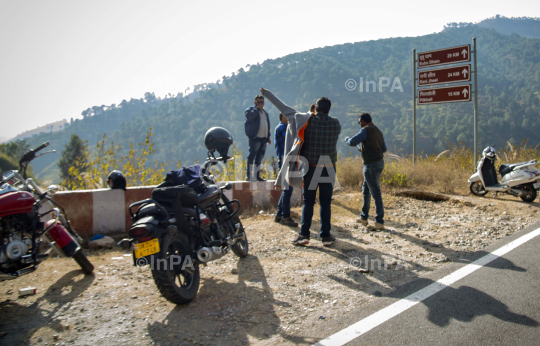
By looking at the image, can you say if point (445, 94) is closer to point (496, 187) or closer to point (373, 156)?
point (496, 187)

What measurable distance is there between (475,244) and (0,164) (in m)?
45.8

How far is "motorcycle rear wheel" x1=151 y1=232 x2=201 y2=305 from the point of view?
124 inches

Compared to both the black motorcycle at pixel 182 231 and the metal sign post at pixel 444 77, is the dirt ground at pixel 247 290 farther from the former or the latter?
the metal sign post at pixel 444 77

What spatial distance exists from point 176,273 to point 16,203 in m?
1.66

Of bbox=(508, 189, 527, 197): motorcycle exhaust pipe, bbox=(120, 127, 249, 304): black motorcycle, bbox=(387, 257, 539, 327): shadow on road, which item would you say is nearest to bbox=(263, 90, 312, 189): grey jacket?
bbox=(120, 127, 249, 304): black motorcycle

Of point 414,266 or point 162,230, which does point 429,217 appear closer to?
point 414,266

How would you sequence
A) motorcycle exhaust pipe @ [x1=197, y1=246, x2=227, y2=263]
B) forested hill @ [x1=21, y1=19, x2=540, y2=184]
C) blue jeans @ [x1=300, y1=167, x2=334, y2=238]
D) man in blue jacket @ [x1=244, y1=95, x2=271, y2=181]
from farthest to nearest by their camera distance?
forested hill @ [x1=21, y1=19, x2=540, y2=184] → man in blue jacket @ [x1=244, y1=95, x2=271, y2=181] → blue jeans @ [x1=300, y1=167, x2=334, y2=238] → motorcycle exhaust pipe @ [x1=197, y1=246, x2=227, y2=263]

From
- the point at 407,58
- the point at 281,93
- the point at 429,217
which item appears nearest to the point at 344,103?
the point at 281,93

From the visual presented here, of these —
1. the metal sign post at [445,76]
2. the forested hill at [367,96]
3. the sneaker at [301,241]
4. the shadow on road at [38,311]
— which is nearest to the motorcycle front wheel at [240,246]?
the sneaker at [301,241]

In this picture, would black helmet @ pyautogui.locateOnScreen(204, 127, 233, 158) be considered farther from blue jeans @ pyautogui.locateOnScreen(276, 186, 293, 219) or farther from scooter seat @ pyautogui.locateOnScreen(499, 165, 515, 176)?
scooter seat @ pyautogui.locateOnScreen(499, 165, 515, 176)

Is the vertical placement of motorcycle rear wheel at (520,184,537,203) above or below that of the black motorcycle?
below

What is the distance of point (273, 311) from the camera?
3.30 metres

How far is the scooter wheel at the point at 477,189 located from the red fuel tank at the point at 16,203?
9149 millimetres

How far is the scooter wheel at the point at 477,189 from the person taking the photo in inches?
358
